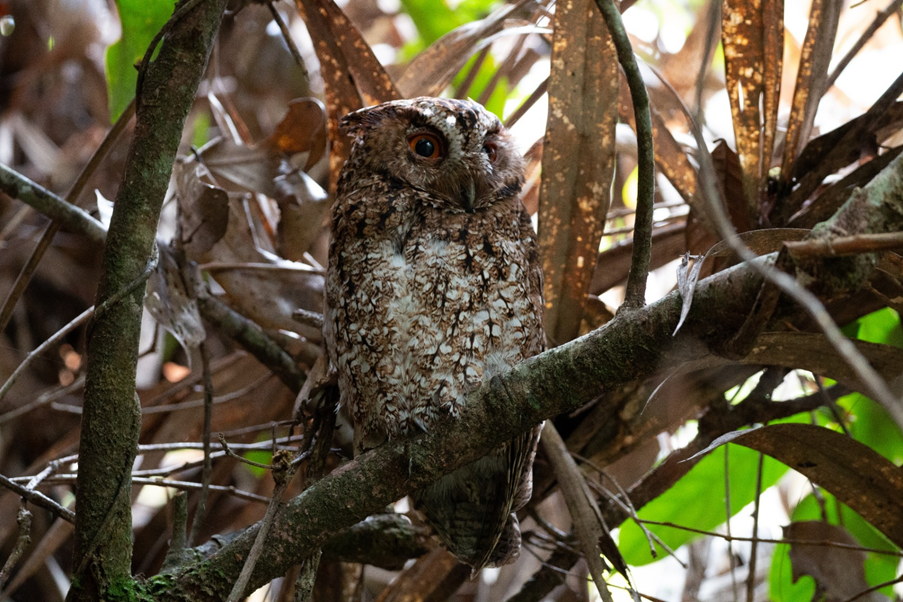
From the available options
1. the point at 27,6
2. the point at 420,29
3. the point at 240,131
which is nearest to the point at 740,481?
the point at 240,131

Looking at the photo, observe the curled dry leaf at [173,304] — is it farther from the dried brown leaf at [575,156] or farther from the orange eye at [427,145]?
the dried brown leaf at [575,156]

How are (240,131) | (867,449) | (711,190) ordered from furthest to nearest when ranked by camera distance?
1. (240,131)
2. (867,449)
3. (711,190)

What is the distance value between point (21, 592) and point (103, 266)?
1.76 meters

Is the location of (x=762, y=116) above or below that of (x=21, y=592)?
above

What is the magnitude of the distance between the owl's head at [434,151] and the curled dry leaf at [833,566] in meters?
1.20

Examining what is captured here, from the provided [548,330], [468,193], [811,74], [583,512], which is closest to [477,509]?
[583,512]

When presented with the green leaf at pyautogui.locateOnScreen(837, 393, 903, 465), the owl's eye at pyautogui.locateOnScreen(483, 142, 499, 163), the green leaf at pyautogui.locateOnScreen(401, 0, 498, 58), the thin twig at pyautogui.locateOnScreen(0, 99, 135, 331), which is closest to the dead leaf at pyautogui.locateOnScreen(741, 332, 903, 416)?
the green leaf at pyautogui.locateOnScreen(837, 393, 903, 465)

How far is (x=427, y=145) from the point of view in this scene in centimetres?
177

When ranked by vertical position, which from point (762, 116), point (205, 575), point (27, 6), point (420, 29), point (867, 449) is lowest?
point (867, 449)

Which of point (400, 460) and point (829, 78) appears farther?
point (829, 78)

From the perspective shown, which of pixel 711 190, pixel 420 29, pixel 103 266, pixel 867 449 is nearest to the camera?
pixel 711 190

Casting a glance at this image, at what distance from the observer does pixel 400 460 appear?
4.31 feet

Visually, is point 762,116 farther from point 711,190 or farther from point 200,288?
point 200,288

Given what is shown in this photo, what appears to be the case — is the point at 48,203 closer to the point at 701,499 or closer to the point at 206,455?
the point at 206,455
